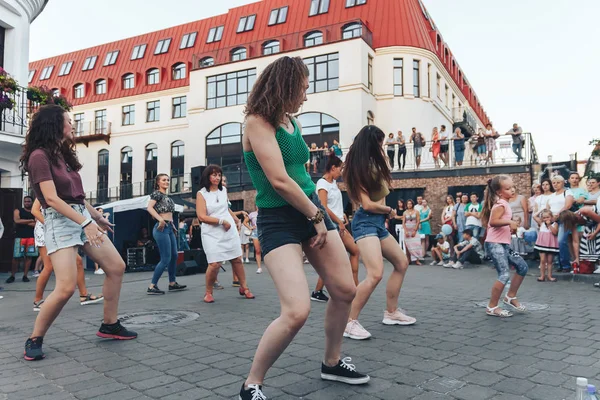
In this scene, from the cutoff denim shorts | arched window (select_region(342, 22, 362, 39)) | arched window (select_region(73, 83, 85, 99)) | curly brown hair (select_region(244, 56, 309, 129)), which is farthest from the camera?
arched window (select_region(73, 83, 85, 99))

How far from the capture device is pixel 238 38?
36.2 meters

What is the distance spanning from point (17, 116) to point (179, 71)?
28320mm

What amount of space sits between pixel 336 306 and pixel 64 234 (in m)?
2.52

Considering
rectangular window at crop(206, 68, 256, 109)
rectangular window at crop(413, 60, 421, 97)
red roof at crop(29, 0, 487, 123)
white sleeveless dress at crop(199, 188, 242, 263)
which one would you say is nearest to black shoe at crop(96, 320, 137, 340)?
white sleeveless dress at crop(199, 188, 242, 263)

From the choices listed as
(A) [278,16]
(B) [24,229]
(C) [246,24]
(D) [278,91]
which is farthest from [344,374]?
(C) [246,24]

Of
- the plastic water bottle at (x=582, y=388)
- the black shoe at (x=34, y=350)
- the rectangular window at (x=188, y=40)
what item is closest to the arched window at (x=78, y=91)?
the rectangular window at (x=188, y=40)

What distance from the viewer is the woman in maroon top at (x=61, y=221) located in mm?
4004

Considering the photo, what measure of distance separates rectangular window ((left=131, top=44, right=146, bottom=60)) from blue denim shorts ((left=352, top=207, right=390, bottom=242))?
41954 millimetres

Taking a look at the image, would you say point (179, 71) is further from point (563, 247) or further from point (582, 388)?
point (582, 388)

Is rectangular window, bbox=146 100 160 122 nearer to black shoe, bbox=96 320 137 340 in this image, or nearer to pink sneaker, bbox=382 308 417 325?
black shoe, bbox=96 320 137 340

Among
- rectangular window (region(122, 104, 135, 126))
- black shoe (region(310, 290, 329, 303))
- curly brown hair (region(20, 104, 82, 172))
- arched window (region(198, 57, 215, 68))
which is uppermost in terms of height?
arched window (region(198, 57, 215, 68))

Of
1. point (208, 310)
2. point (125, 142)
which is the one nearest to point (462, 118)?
point (125, 142)

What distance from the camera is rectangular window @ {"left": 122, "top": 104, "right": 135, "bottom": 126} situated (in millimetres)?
41469

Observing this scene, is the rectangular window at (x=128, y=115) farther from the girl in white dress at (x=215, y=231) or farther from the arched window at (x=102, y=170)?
the girl in white dress at (x=215, y=231)
